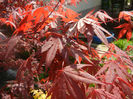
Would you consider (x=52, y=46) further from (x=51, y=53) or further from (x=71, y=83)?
(x=71, y=83)

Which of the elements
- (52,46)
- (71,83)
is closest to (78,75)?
(71,83)

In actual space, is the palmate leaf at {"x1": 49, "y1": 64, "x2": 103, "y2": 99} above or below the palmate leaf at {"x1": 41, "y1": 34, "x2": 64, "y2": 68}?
below

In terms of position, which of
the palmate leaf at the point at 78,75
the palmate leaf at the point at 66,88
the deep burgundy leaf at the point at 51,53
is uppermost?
the deep burgundy leaf at the point at 51,53

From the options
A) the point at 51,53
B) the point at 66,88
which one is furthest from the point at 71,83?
→ the point at 51,53

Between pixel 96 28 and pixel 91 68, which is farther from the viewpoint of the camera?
pixel 91 68

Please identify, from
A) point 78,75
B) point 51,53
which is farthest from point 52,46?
point 78,75

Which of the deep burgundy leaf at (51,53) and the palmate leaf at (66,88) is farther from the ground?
the deep burgundy leaf at (51,53)

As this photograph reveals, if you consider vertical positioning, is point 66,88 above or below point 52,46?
below

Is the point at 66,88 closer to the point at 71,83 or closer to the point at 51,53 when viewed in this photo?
the point at 71,83

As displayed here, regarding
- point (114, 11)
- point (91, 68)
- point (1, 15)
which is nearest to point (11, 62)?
point (1, 15)

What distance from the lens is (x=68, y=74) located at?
18.1 inches

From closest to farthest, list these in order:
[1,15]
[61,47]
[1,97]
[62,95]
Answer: [62,95] → [61,47] → [1,97] → [1,15]

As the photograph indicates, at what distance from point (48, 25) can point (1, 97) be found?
0.60 meters

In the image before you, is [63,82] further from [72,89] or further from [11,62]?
[11,62]
